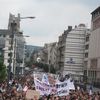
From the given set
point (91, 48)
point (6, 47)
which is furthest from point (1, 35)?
point (91, 48)

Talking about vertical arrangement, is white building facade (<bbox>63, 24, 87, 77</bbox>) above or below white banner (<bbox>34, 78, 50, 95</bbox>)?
above

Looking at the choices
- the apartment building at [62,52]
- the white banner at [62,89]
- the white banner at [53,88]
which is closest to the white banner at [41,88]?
the white banner at [53,88]

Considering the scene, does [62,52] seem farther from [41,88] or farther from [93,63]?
[41,88]

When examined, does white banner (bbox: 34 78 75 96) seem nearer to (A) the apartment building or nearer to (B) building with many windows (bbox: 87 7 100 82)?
(B) building with many windows (bbox: 87 7 100 82)

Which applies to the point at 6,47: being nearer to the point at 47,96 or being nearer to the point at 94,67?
the point at 94,67

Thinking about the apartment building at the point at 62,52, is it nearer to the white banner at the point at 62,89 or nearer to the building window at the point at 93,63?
the building window at the point at 93,63

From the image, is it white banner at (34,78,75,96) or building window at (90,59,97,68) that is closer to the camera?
white banner at (34,78,75,96)

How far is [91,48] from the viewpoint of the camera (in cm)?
13750

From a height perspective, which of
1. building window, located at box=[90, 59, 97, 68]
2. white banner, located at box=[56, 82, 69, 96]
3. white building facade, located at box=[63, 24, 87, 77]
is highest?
white building facade, located at box=[63, 24, 87, 77]

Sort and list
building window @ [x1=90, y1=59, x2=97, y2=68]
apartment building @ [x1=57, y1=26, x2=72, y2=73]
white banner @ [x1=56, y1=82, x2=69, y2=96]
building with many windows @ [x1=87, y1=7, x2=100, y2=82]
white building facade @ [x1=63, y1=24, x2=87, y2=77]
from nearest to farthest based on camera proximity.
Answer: white banner @ [x1=56, y1=82, x2=69, y2=96] < building with many windows @ [x1=87, y1=7, x2=100, y2=82] < building window @ [x1=90, y1=59, x2=97, y2=68] < white building facade @ [x1=63, y1=24, x2=87, y2=77] < apartment building @ [x1=57, y1=26, x2=72, y2=73]

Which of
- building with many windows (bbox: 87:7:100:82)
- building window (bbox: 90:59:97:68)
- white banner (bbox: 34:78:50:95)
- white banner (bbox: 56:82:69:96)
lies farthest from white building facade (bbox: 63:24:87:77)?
white banner (bbox: 34:78:50:95)

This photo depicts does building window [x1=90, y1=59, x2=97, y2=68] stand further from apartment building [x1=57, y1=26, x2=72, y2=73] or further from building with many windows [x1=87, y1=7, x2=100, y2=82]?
apartment building [x1=57, y1=26, x2=72, y2=73]

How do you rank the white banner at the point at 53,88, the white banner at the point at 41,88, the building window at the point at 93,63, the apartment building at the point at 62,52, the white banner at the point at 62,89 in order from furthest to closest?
the apartment building at the point at 62,52, the building window at the point at 93,63, the white banner at the point at 62,89, the white banner at the point at 53,88, the white banner at the point at 41,88

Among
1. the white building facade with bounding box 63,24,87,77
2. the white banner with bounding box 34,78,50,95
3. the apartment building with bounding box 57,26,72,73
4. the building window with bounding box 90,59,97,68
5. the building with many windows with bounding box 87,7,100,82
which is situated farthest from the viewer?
the apartment building with bounding box 57,26,72,73
